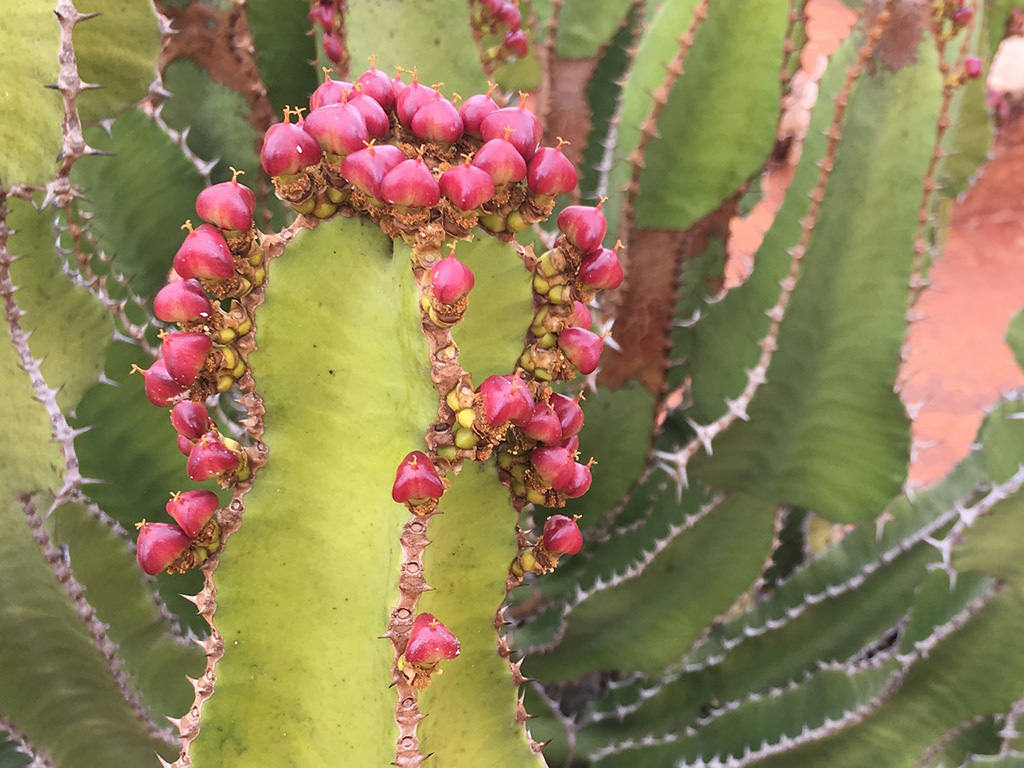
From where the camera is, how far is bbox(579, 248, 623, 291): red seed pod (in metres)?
0.70

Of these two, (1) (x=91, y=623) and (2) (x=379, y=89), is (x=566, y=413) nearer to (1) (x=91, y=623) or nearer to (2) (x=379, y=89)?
(2) (x=379, y=89)

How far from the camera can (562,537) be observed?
72 centimetres

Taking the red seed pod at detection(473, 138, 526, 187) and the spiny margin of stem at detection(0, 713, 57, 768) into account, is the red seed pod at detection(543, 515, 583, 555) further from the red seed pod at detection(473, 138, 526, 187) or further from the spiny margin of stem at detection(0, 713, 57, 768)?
the spiny margin of stem at detection(0, 713, 57, 768)

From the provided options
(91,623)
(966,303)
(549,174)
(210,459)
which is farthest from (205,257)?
(966,303)

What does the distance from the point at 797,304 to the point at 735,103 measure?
1.05ft

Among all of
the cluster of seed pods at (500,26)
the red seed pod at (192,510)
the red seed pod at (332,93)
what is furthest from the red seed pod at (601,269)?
the cluster of seed pods at (500,26)

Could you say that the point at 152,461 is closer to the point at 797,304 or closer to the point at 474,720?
the point at 474,720

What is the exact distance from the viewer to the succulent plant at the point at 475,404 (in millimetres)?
665

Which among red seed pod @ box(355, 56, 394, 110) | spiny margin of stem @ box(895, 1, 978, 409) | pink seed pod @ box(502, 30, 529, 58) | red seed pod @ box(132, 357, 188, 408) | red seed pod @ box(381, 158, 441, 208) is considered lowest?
red seed pod @ box(132, 357, 188, 408)

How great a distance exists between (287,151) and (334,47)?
63 cm

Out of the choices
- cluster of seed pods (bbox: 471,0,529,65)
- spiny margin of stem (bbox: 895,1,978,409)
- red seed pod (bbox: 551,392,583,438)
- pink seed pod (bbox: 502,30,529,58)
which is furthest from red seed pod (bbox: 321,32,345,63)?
spiny margin of stem (bbox: 895,1,978,409)

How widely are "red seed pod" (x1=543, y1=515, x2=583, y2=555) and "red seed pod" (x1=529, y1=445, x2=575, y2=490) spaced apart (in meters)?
0.04

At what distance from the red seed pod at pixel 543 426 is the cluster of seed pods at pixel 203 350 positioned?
22 centimetres

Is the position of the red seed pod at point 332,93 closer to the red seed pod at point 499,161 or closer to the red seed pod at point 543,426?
the red seed pod at point 499,161
